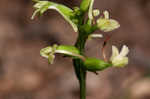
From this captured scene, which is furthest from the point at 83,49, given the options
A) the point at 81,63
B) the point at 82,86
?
the point at 82,86

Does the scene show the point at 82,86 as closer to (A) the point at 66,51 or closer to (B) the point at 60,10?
(A) the point at 66,51

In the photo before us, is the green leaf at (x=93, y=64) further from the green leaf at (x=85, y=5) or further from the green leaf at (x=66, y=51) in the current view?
the green leaf at (x=85, y=5)

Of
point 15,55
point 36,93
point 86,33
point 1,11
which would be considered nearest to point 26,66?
point 15,55

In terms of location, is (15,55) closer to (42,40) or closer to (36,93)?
(42,40)

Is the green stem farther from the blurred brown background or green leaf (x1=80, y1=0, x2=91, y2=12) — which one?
the blurred brown background

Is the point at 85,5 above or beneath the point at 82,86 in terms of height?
above

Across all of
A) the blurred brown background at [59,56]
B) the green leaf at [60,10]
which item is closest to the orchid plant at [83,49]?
the green leaf at [60,10]

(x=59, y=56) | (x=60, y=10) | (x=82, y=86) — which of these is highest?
(x=60, y=10)

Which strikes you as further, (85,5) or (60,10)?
(60,10)

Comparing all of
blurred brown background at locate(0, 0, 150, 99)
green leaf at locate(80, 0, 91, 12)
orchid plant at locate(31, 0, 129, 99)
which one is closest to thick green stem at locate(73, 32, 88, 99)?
orchid plant at locate(31, 0, 129, 99)
